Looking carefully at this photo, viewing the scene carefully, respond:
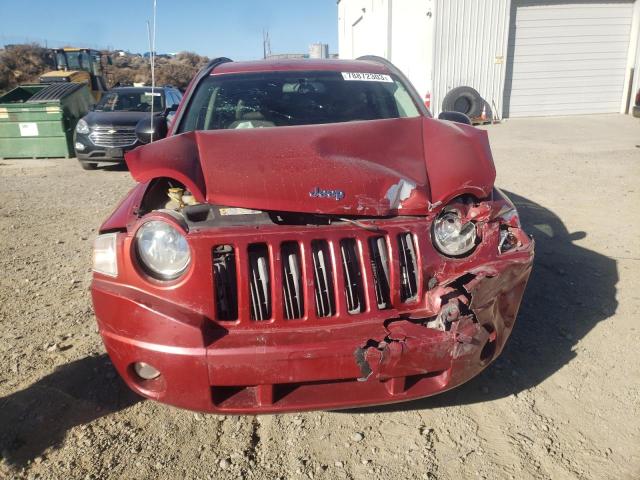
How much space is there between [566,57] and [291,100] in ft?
47.3

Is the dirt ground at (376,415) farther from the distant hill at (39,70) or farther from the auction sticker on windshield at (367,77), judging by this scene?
the distant hill at (39,70)

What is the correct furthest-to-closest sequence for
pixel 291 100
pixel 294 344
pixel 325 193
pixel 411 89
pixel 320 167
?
pixel 411 89, pixel 291 100, pixel 320 167, pixel 325 193, pixel 294 344

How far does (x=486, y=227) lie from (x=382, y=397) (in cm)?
88

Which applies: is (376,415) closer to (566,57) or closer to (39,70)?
(566,57)

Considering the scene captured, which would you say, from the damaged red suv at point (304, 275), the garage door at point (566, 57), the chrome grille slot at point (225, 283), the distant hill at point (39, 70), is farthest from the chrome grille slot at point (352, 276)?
the distant hill at point (39, 70)

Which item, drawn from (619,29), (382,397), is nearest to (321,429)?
(382,397)

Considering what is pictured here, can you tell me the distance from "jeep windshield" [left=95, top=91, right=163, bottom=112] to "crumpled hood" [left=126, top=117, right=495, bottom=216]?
949 cm

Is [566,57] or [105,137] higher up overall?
[566,57]

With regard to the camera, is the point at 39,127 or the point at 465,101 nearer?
the point at 39,127

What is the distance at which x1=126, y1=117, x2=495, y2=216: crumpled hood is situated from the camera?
2.26 metres

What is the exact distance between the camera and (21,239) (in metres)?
5.59

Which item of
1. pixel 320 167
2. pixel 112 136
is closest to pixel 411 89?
pixel 320 167

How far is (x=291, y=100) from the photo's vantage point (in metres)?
3.65

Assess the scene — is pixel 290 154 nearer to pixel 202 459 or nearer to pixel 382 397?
pixel 382 397
